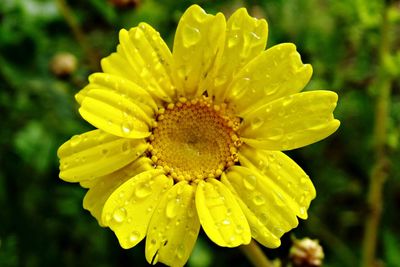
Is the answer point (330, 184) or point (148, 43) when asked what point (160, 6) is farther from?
point (148, 43)

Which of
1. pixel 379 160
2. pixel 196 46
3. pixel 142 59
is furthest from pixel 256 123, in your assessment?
pixel 379 160

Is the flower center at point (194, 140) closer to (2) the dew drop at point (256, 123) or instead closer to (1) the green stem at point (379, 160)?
(2) the dew drop at point (256, 123)

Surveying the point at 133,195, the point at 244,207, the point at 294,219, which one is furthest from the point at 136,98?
the point at 294,219

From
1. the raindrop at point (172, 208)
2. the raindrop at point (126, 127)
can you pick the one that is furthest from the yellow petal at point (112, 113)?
the raindrop at point (172, 208)

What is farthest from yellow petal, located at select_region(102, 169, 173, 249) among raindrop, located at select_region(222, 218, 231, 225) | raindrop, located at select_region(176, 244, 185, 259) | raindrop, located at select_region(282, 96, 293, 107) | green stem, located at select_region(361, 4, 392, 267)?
green stem, located at select_region(361, 4, 392, 267)

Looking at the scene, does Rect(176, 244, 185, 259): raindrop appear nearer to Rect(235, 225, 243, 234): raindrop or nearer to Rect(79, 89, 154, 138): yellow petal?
Rect(235, 225, 243, 234): raindrop
